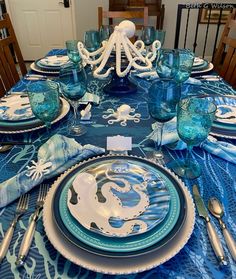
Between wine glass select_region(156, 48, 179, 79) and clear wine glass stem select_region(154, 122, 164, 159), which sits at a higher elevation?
wine glass select_region(156, 48, 179, 79)

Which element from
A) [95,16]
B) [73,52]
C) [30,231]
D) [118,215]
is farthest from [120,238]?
[95,16]

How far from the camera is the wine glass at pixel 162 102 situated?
718 mm

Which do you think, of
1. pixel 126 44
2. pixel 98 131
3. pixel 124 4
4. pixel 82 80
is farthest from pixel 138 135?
pixel 124 4

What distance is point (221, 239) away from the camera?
1.63 feet

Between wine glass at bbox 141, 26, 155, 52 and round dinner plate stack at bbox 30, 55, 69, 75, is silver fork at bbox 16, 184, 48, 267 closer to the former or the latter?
round dinner plate stack at bbox 30, 55, 69, 75

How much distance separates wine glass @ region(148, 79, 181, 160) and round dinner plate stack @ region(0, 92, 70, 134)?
30 cm

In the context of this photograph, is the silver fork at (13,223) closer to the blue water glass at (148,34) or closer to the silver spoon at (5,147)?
the silver spoon at (5,147)

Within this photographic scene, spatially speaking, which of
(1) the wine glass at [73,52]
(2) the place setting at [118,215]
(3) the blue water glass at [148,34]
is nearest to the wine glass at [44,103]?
(2) the place setting at [118,215]

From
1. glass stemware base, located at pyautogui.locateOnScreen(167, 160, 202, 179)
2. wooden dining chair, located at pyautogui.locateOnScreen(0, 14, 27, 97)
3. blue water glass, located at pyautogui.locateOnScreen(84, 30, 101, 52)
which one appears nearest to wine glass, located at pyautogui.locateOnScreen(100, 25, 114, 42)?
blue water glass, located at pyautogui.locateOnScreen(84, 30, 101, 52)

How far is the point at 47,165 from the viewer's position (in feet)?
2.12

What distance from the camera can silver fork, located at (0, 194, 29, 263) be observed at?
0.47 meters

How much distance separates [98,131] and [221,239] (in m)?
0.47

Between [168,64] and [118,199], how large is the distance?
2.28ft

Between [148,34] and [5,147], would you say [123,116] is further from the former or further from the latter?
[148,34]
